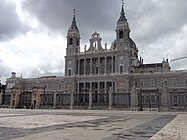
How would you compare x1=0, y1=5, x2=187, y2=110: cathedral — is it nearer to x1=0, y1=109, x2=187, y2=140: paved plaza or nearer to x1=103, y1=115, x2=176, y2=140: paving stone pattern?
x1=0, y1=109, x2=187, y2=140: paved plaza

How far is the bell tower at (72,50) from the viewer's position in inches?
3380

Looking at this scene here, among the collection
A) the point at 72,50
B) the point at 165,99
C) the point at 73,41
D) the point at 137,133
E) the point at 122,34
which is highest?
the point at 122,34

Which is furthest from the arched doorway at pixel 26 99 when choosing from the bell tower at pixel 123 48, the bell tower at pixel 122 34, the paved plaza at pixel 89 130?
the paved plaza at pixel 89 130

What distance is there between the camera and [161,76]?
75500 millimetres

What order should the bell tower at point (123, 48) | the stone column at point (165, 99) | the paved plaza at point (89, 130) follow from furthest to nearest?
the bell tower at point (123, 48) < the stone column at point (165, 99) < the paved plaza at point (89, 130)

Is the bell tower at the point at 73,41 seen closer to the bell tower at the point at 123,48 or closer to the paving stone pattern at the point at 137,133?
the bell tower at the point at 123,48

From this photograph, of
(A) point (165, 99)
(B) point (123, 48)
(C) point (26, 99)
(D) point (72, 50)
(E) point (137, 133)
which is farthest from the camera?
(D) point (72, 50)

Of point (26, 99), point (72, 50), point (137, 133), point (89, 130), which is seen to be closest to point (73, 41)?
point (72, 50)

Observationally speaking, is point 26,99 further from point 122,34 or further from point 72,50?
point 122,34

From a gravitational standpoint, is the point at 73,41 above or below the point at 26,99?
above

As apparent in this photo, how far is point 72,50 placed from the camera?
87.4 m

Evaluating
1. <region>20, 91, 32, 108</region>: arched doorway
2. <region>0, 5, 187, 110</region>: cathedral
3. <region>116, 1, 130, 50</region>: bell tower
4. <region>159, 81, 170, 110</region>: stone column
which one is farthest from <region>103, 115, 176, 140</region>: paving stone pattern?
<region>116, 1, 130, 50</region>: bell tower

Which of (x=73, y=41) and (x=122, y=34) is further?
(x=73, y=41)

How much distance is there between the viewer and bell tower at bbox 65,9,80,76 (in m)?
85.8
